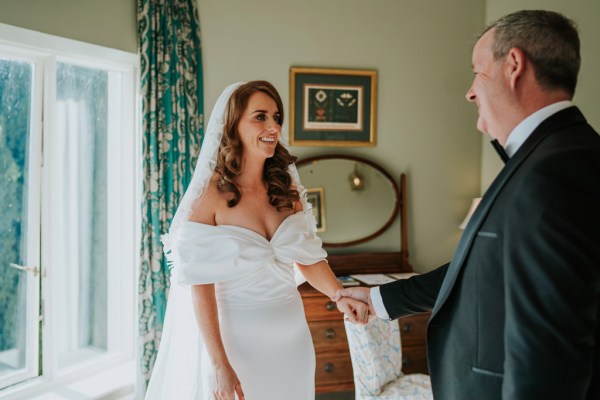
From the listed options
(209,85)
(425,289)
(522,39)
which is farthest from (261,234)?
(209,85)

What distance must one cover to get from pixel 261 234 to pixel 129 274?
1730 mm

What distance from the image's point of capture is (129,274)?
338cm

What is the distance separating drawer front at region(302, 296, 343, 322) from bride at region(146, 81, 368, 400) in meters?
1.04

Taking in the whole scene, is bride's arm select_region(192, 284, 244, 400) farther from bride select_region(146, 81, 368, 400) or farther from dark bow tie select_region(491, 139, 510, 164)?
dark bow tie select_region(491, 139, 510, 164)

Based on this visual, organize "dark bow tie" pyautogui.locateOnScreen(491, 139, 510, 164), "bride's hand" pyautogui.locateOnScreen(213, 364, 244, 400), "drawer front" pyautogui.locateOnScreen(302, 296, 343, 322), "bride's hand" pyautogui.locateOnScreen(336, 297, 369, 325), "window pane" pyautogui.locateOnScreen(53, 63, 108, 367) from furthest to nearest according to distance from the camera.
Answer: "drawer front" pyautogui.locateOnScreen(302, 296, 343, 322), "window pane" pyautogui.locateOnScreen(53, 63, 108, 367), "bride's hand" pyautogui.locateOnScreen(336, 297, 369, 325), "bride's hand" pyautogui.locateOnScreen(213, 364, 244, 400), "dark bow tie" pyautogui.locateOnScreen(491, 139, 510, 164)

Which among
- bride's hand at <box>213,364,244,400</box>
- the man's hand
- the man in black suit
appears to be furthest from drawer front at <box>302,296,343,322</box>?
the man in black suit

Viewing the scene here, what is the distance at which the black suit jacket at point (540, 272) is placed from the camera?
3.01 feet

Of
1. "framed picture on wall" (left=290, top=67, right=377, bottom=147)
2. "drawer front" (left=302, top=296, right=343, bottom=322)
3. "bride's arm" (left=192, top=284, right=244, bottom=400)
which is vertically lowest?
"drawer front" (left=302, top=296, right=343, bottom=322)

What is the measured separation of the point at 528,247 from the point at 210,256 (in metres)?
1.19

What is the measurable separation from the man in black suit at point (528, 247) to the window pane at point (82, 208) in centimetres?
254

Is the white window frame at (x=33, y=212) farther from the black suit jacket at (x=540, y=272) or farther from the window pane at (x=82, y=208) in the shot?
the black suit jacket at (x=540, y=272)

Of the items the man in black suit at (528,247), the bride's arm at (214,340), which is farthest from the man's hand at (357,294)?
the man in black suit at (528,247)

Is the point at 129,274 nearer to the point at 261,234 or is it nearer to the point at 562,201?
the point at 261,234

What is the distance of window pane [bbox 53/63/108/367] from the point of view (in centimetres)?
308
